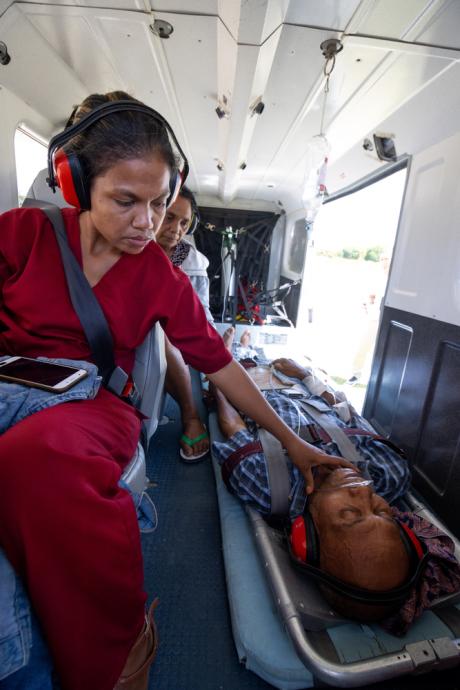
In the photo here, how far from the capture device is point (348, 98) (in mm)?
2047

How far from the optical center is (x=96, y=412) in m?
1.00

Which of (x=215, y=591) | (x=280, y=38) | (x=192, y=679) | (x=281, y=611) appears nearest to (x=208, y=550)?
(x=215, y=591)

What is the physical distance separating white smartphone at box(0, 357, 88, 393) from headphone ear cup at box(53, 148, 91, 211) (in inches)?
21.7

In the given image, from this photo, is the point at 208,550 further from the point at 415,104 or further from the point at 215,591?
the point at 415,104

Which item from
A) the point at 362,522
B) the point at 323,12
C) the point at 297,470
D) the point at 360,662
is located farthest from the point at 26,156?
the point at 360,662

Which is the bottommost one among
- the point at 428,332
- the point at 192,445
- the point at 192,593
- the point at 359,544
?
the point at 192,593

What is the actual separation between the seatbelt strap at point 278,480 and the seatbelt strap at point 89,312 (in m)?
0.79

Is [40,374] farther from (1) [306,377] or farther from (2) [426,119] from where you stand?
(2) [426,119]

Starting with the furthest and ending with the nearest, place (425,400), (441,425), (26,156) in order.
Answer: (26,156) → (425,400) → (441,425)

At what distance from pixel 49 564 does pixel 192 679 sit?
899 millimetres

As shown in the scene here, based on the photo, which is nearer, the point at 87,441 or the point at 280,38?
the point at 87,441

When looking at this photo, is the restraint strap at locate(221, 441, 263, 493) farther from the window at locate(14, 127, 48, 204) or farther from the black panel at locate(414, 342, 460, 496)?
the window at locate(14, 127, 48, 204)

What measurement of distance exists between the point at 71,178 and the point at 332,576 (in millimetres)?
1565

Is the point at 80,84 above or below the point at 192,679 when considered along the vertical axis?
above
